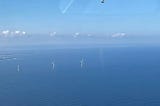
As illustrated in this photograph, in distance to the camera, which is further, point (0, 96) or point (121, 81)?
point (121, 81)

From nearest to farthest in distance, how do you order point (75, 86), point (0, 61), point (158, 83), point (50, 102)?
point (50, 102) < point (75, 86) < point (158, 83) < point (0, 61)

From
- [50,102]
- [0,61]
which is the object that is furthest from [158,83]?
[0,61]

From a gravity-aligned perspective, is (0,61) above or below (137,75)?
above

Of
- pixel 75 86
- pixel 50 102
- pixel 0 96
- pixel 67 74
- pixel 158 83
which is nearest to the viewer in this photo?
pixel 50 102

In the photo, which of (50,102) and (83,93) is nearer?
(50,102)

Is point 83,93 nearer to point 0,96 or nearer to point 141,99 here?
point 141,99

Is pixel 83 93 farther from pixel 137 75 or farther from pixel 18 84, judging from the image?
pixel 137 75

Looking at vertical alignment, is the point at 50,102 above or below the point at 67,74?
below

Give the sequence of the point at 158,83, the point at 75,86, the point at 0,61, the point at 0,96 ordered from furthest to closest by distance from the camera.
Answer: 1. the point at 0,61
2. the point at 158,83
3. the point at 75,86
4. the point at 0,96

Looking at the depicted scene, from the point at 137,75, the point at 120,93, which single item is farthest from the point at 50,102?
the point at 137,75
